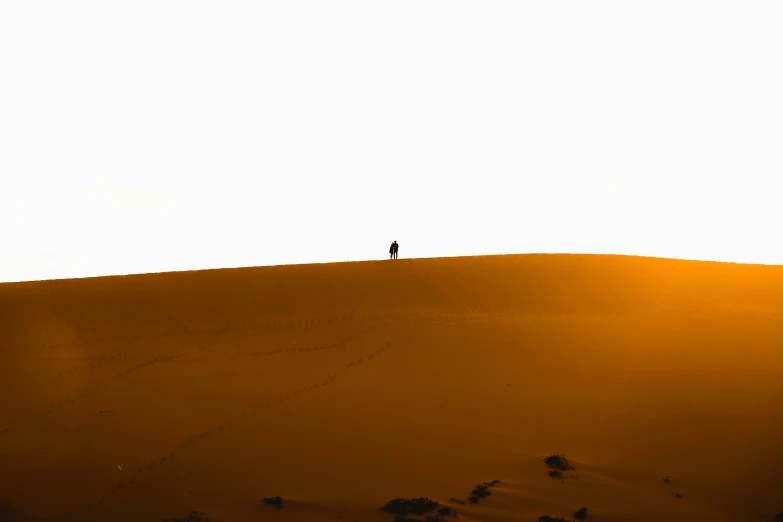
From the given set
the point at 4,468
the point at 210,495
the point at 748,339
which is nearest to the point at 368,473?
the point at 210,495

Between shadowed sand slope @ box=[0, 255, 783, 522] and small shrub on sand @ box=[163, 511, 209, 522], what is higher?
shadowed sand slope @ box=[0, 255, 783, 522]

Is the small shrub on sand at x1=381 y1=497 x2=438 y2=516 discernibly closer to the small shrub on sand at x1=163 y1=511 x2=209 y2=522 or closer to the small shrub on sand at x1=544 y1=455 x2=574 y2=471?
the small shrub on sand at x1=544 y1=455 x2=574 y2=471

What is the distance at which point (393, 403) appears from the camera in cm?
1020

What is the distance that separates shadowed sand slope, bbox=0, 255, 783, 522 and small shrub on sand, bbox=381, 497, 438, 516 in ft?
0.61

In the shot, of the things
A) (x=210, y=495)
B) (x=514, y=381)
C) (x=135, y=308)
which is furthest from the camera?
(x=135, y=308)

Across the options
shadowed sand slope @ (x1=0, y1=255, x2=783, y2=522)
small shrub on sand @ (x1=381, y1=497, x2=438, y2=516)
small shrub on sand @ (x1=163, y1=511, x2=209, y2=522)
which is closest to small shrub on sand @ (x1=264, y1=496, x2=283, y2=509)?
shadowed sand slope @ (x1=0, y1=255, x2=783, y2=522)

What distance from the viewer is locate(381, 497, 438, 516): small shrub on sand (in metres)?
6.90

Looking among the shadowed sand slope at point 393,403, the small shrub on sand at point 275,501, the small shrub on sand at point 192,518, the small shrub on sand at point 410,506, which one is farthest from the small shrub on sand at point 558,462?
the small shrub on sand at point 192,518

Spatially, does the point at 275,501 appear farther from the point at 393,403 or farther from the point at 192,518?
the point at 393,403

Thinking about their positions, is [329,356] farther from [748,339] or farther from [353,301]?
[748,339]

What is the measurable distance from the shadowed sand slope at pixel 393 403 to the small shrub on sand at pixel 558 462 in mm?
99

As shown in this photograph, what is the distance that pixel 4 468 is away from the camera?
8.34 metres

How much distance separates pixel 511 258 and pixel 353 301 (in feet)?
24.7

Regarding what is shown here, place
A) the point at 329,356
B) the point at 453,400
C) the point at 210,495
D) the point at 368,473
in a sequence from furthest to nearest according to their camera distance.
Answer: the point at 329,356, the point at 453,400, the point at 368,473, the point at 210,495
